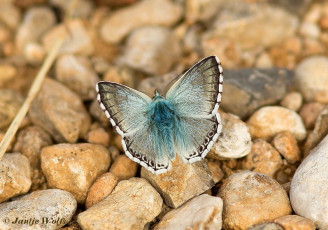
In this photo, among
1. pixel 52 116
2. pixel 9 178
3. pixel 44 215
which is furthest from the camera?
pixel 52 116

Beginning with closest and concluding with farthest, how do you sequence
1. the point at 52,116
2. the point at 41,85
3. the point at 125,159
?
the point at 125,159, the point at 52,116, the point at 41,85

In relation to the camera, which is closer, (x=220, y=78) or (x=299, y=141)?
(x=220, y=78)

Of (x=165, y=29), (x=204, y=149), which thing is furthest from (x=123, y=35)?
(x=204, y=149)

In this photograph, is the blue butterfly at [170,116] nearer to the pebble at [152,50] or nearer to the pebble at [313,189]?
the pebble at [313,189]

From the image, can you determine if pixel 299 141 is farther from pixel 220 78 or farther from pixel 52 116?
pixel 52 116

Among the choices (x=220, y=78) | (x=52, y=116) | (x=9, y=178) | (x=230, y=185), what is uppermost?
(x=220, y=78)

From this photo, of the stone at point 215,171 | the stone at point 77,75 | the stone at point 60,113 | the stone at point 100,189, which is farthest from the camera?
the stone at point 77,75

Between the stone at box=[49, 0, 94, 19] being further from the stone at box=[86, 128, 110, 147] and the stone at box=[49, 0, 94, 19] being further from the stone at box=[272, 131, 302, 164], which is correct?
the stone at box=[272, 131, 302, 164]

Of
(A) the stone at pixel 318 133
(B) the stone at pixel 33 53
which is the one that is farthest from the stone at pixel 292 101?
(B) the stone at pixel 33 53
